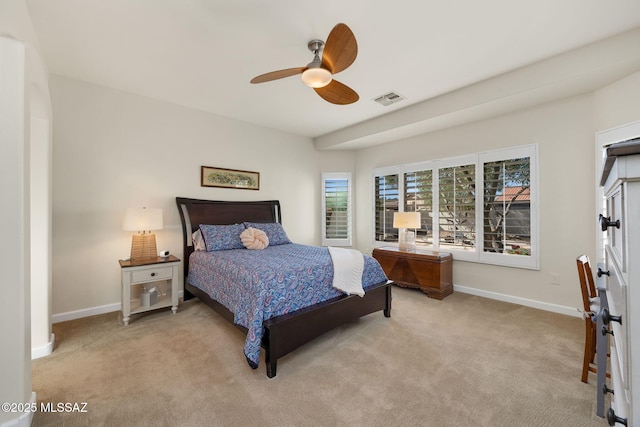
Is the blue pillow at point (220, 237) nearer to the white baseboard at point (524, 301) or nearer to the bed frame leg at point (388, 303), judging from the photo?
the bed frame leg at point (388, 303)

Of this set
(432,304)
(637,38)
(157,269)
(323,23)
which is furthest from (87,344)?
(637,38)

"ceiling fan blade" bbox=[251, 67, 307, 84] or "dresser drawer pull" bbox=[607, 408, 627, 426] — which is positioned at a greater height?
"ceiling fan blade" bbox=[251, 67, 307, 84]

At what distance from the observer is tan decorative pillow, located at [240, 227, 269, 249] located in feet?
12.3

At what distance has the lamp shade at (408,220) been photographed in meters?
4.29

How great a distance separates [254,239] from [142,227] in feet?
4.35

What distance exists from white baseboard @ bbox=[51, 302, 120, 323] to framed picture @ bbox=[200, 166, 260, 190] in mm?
1964

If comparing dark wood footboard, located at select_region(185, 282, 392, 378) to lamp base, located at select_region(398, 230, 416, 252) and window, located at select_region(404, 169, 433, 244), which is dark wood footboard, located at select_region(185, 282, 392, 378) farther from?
window, located at select_region(404, 169, 433, 244)

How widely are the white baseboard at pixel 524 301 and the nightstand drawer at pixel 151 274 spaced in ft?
13.4

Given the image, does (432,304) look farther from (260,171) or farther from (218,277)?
(260,171)

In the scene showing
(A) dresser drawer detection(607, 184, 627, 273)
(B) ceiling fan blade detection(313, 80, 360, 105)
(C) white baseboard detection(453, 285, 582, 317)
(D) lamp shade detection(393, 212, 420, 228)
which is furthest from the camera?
(D) lamp shade detection(393, 212, 420, 228)

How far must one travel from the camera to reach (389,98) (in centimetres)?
369

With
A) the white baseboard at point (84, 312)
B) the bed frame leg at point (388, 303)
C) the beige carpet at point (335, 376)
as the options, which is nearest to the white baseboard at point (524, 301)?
the beige carpet at point (335, 376)

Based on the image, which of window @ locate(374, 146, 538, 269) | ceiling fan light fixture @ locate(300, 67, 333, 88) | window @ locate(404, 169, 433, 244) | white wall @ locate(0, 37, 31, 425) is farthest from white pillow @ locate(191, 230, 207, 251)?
window @ locate(404, 169, 433, 244)

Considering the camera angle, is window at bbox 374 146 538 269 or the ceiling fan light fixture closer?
the ceiling fan light fixture
